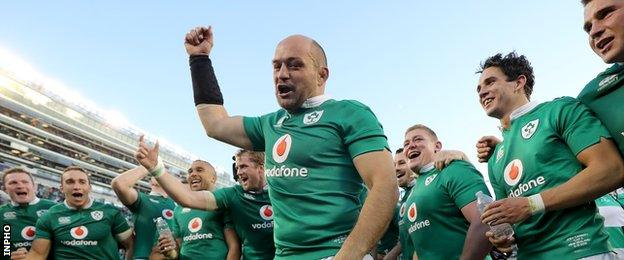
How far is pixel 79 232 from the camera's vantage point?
7355mm

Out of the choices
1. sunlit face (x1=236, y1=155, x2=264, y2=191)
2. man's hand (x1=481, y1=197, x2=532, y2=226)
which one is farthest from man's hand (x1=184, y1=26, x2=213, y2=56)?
sunlit face (x1=236, y1=155, x2=264, y2=191)

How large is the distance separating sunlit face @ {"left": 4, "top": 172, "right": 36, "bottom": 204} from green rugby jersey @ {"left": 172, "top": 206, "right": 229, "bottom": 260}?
10.3 ft

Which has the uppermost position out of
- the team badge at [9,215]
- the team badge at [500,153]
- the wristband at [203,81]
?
the team badge at [9,215]

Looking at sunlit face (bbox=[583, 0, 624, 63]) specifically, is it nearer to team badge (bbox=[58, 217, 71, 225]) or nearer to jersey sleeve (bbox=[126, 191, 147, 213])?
team badge (bbox=[58, 217, 71, 225])

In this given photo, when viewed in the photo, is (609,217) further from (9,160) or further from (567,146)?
(9,160)

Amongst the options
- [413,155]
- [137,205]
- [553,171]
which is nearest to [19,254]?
[137,205]

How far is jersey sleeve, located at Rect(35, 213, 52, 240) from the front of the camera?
7285mm

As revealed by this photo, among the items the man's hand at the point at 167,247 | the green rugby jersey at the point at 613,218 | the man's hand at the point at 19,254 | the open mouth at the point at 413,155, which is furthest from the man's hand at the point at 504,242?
the man's hand at the point at 19,254

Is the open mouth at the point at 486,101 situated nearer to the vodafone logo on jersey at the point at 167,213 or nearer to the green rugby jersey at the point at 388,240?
the green rugby jersey at the point at 388,240

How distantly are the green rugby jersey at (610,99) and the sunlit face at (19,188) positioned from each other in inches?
316

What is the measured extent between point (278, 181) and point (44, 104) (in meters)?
85.3

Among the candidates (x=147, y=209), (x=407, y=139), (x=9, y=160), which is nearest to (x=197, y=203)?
(x=407, y=139)

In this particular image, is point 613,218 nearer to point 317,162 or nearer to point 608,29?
point 608,29

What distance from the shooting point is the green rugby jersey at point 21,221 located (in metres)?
7.90
